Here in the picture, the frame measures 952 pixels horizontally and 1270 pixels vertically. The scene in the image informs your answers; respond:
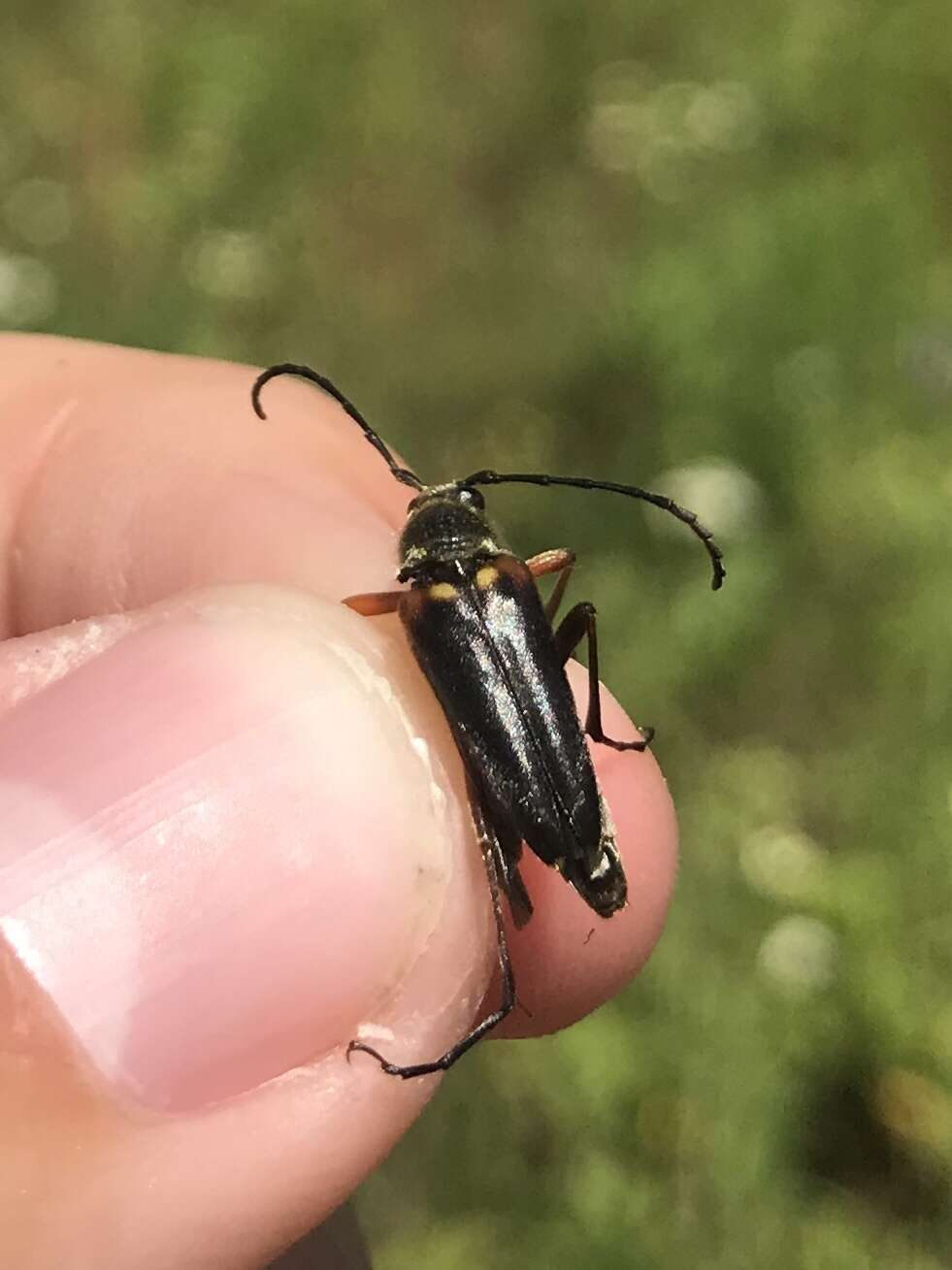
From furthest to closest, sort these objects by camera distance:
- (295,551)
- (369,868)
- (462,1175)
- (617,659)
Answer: (617,659) → (462,1175) → (295,551) → (369,868)

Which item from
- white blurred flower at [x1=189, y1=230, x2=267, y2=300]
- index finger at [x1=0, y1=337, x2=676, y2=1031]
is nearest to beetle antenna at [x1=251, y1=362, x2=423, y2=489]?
index finger at [x1=0, y1=337, x2=676, y2=1031]

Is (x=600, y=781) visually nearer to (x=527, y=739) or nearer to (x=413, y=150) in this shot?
(x=527, y=739)

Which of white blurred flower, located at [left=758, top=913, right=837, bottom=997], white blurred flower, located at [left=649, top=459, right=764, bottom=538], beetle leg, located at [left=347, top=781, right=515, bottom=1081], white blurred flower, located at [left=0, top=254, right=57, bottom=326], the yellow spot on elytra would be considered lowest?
white blurred flower, located at [left=758, top=913, right=837, bottom=997]

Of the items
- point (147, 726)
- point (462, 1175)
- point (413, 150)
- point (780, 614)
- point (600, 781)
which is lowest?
point (462, 1175)

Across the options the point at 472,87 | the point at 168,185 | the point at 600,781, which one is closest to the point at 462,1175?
the point at 600,781

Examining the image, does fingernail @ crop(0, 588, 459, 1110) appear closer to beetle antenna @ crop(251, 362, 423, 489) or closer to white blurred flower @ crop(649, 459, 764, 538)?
beetle antenna @ crop(251, 362, 423, 489)

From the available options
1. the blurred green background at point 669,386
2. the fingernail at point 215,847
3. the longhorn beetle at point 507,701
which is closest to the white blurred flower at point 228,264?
the blurred green background at point 669,386
